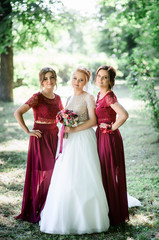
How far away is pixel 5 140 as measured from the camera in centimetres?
910

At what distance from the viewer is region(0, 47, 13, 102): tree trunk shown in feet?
46.4

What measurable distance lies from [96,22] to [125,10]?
324 centimetres

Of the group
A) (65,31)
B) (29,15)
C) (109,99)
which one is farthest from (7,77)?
(109,99)

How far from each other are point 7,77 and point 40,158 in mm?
11171

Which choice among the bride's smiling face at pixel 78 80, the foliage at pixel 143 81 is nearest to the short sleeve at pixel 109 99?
the bride's smiling face at pixel 78 80

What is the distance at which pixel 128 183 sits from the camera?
5.67m

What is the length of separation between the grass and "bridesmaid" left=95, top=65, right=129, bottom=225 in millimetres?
357

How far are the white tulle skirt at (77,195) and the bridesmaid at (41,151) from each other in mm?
439

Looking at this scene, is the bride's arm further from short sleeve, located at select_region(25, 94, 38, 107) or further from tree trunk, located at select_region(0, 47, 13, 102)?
tree trunk, located at select_region(0, 47, 13, 102)

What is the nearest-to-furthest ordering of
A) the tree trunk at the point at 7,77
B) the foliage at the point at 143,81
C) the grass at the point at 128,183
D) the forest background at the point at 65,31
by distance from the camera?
the grass at the point at 128,183
the foliage at the point at 143,81
the forest background at the point at 65,31
the tree trunk at the point at 7,77

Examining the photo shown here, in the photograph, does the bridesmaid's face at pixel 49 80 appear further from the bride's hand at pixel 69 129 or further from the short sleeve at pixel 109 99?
the short sleeve at pixel 109 99

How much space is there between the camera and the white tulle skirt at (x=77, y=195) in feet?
11.8

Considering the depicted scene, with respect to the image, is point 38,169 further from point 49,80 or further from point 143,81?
point 143,81

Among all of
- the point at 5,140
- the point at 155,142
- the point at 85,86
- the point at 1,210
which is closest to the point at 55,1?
the point at 5,140
